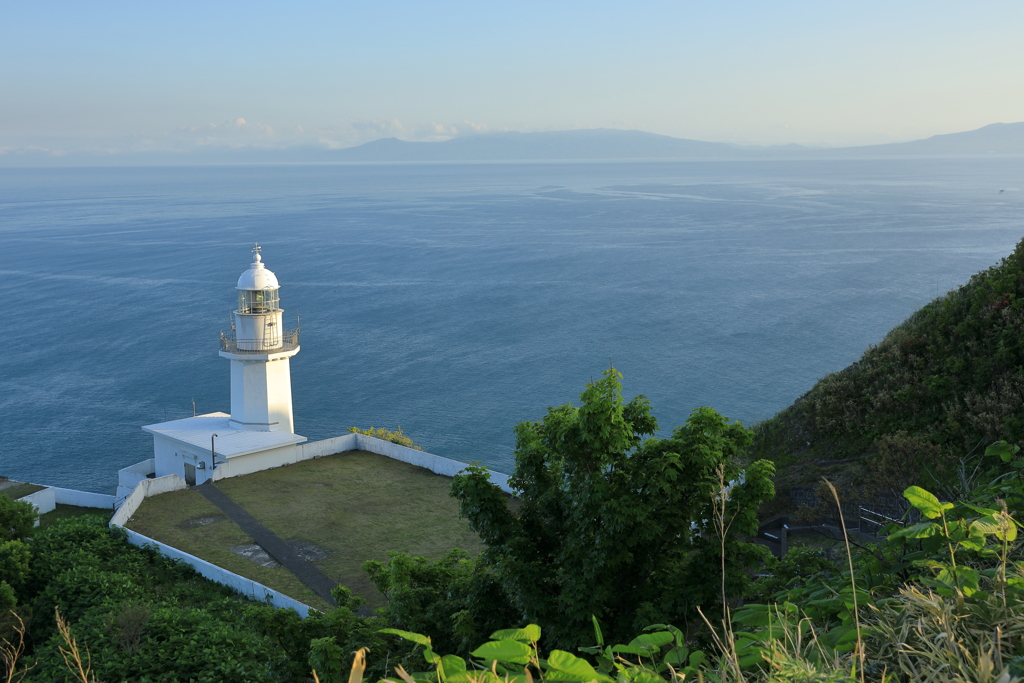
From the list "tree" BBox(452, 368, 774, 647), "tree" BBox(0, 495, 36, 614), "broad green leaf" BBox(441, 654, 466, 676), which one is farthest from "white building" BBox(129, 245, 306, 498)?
"broad green leaf" BBox(441, 654, 466, 676)

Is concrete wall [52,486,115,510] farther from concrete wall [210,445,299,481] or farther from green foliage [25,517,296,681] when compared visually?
green foliage [25,517,296,681]

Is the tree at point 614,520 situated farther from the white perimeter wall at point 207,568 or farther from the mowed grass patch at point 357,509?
the mowed grass patch at point 357,509

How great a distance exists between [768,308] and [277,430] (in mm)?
55395

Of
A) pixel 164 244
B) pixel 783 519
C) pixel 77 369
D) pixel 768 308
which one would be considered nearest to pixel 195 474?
pixel 783 519

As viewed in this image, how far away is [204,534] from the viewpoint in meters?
19.1

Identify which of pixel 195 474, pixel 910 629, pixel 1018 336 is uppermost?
pixel 910 629

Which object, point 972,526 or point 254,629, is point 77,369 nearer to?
point 254,629

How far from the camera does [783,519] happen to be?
15312 mm

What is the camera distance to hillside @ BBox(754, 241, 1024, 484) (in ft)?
50.5

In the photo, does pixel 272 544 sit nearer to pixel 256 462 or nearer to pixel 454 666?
pixel 256 462

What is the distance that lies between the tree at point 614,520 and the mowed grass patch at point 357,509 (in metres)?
6.76

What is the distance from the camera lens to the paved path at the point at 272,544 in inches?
643

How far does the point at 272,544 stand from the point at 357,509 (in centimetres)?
262

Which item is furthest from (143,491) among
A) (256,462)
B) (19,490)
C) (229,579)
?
(19,490)
